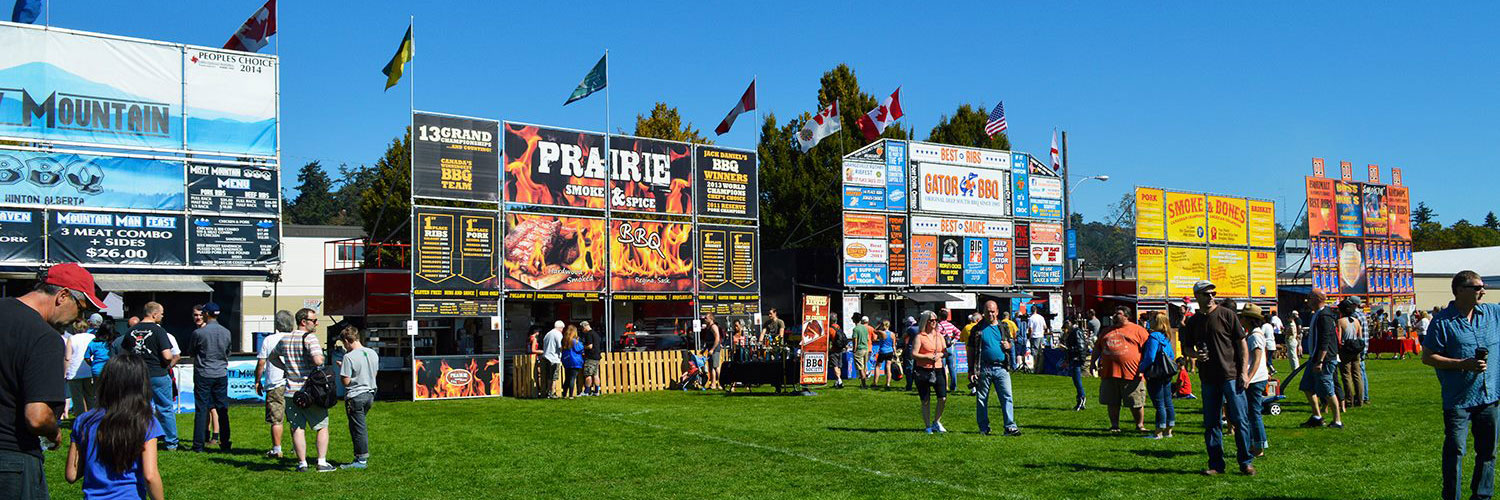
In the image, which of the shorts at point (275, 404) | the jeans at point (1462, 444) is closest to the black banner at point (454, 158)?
the shorts at point (275, 404)

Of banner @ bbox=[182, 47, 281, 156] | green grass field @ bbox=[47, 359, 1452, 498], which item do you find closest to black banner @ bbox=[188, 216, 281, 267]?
banner @ bbox=[182, 47, 281, 156]

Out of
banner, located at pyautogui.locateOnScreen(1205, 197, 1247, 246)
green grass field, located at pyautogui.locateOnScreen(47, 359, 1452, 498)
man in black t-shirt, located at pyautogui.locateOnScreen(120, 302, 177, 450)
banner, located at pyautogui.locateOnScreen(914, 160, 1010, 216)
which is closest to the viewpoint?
green grass field, located at pyautogui.locateOnScreen(47, 359, 1452, 498)

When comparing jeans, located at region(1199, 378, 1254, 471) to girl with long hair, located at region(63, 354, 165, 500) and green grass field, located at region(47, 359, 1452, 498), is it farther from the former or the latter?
girl with long hair, located at region(63, 354, 165, 500)

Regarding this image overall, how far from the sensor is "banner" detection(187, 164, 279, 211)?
23156mm

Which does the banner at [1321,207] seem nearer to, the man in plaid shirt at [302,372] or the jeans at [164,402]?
the man in plaid shirt at [302,372]

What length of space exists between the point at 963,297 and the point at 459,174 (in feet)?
54.7

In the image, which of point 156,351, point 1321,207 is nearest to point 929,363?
point 156,351

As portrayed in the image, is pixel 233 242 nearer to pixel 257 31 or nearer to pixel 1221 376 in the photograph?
pixel 257 31

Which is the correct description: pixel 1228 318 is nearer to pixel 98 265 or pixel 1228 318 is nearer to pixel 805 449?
pixel 805 449

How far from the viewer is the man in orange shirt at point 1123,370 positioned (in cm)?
1402

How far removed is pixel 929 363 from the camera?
47.1ft

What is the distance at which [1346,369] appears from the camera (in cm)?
1662

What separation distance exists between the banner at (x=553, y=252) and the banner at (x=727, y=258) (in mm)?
2844

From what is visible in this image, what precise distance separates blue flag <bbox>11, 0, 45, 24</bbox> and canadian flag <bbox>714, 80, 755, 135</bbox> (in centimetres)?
1535
